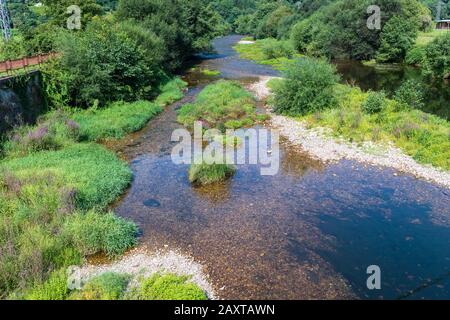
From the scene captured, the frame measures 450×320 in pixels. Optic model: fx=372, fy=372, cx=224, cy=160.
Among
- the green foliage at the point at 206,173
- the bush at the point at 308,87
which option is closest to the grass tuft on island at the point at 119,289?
the green foliage at the point at 206,173

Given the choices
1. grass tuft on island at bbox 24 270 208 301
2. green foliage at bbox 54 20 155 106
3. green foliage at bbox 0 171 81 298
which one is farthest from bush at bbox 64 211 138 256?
green foliage at bbox 54 20 155 106

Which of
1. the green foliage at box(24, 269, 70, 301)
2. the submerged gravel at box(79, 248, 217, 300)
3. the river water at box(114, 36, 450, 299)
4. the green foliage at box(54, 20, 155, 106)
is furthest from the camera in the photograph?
the green foliage at box(54, 20, 155, 106)

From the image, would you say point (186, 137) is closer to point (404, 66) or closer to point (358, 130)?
point (358, 130)

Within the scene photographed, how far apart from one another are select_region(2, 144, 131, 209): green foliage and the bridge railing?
845cm

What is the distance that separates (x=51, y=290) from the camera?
39.8 feet

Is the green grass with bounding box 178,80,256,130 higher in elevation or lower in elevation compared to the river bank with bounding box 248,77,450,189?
higher

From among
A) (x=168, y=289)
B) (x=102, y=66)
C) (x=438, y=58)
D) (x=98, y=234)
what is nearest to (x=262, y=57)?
(x=438, y=58)

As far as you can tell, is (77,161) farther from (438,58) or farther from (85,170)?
(438,58)

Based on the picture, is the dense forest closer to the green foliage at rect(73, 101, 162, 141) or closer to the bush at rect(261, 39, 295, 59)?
the green foliage at rect(73, 101, 162, 141)

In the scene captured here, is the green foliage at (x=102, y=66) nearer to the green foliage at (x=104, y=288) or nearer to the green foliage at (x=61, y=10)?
the green foliage at (x=61, y=10)

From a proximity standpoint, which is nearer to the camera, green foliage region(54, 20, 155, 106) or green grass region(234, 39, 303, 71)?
green foliage region(54, 20, 155, 106)

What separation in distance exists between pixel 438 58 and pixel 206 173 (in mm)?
41451

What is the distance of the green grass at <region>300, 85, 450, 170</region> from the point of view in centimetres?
2292

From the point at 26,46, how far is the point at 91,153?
19.7m
